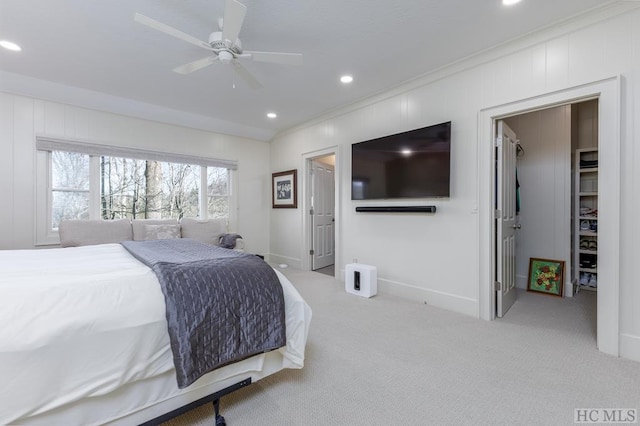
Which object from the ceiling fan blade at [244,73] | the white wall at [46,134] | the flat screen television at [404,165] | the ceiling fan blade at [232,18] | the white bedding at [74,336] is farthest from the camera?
the white wall at [46,134]

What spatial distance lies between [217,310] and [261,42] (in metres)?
2.33

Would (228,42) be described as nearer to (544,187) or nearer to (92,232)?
(92,232)

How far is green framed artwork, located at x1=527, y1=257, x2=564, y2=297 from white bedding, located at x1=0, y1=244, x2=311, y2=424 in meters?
4.05

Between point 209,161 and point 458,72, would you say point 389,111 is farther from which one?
point 209,161

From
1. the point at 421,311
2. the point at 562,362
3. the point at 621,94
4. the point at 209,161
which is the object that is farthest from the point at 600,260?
the point at 209,161

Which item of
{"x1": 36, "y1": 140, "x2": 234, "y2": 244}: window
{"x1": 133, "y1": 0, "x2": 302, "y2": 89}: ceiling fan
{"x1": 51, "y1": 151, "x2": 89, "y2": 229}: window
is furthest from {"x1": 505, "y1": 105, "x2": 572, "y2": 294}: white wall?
{"x1": 51, "y1": 151, "x2": 89, "y2": 229}: window

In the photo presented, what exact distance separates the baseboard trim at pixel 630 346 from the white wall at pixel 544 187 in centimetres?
164

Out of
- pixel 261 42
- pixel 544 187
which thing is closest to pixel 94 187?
pixel 261 42

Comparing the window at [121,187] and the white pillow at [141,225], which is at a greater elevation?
the window at [121,187]

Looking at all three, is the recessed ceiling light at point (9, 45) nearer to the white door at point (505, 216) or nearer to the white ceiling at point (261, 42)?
the white ceiling at point (261, 42)

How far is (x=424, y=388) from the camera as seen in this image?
1.75m

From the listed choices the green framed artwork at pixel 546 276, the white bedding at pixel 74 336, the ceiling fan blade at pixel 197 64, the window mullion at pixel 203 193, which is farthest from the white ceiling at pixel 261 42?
the green framed artwork at pixel 546 276

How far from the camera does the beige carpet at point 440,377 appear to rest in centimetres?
153

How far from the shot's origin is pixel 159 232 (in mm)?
4008
